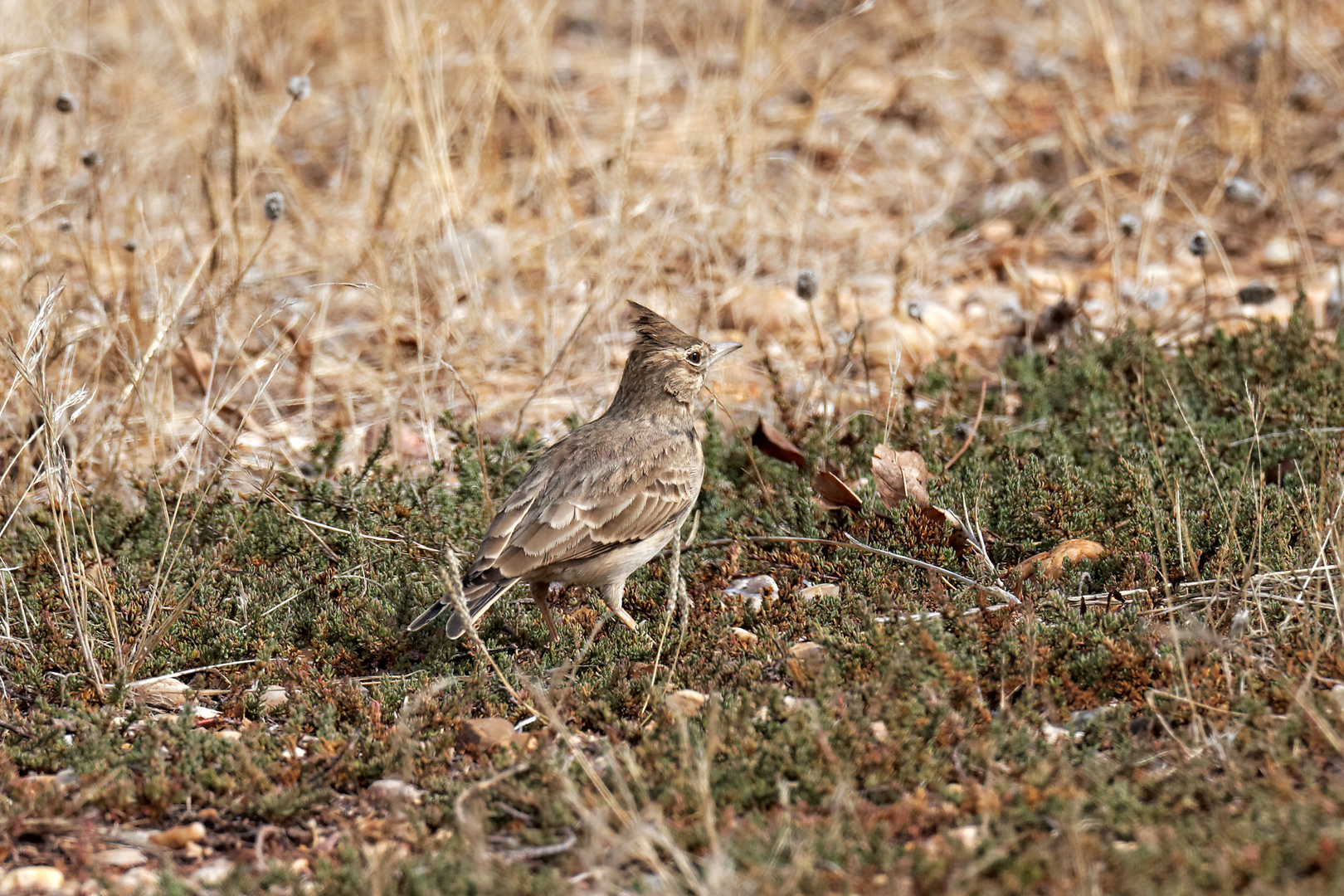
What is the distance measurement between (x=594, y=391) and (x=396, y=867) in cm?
427

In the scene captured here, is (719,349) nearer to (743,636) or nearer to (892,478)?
(892,478)

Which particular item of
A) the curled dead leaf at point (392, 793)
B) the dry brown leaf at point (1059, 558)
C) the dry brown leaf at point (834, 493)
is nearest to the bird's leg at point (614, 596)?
the dry brown leaf at point (834, 493)

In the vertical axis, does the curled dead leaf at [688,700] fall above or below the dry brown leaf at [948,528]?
below

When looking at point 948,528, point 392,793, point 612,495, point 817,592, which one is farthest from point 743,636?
point 392,793

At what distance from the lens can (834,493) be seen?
5.57m

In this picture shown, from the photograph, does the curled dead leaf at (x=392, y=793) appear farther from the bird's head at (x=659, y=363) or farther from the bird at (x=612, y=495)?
the bird's head at (x=659, y=363)

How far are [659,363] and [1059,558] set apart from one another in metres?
1.82

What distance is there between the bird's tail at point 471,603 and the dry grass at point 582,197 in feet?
3.72

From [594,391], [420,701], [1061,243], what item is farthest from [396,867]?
[1061,243]

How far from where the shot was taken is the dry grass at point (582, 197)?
6934 millimetres

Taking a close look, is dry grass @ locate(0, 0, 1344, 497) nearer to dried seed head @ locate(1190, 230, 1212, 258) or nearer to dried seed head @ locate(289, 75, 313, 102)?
dried seed head @ locate(1190, 230, 1212, 258)

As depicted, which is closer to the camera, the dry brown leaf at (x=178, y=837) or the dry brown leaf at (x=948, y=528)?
the dry brown leaf at (x=178, y=837)

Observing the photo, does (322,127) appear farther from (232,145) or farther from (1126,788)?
(1126,788)

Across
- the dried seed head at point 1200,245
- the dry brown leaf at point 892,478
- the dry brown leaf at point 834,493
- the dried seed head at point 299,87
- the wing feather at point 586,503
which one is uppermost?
the dried seed head at point 299,87
